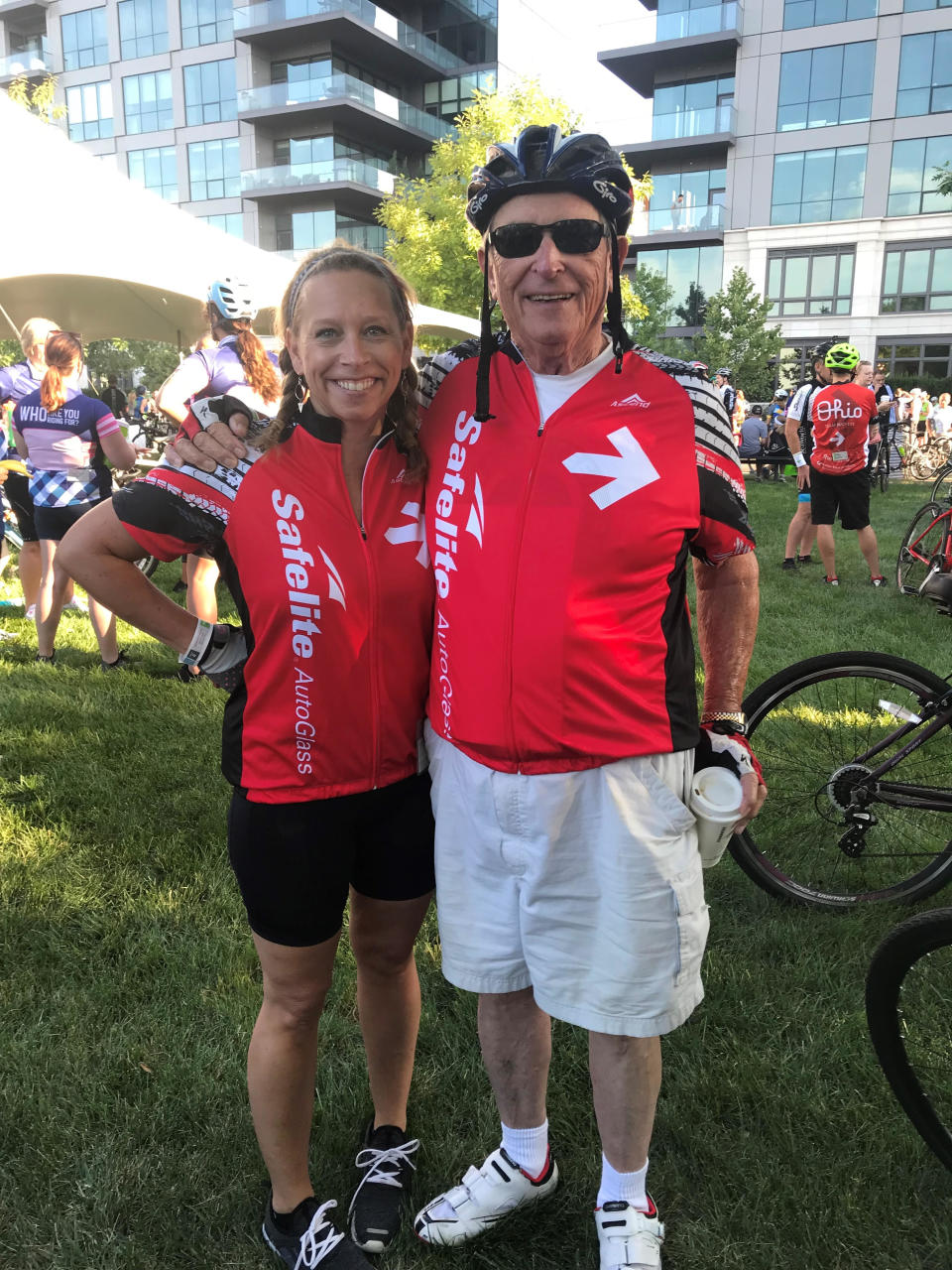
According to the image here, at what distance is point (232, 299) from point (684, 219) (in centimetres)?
4006

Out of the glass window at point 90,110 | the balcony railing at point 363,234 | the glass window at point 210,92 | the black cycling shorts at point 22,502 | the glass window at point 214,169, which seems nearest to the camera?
the black cycling shorts at point 22,502

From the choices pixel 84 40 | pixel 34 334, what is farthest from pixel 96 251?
pixel 84 40

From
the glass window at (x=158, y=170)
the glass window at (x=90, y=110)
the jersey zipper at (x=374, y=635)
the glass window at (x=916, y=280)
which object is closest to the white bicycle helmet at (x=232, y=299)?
the jersey zipper at (x=374, y=635)

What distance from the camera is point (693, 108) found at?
132 ft

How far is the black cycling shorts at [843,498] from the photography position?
318 inches

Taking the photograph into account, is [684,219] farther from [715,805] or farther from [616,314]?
[715,805]

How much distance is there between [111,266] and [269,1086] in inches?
260

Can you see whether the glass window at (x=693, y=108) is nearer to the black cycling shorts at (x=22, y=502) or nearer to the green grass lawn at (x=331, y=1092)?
the black cycling shorts at (x=22, y=502)

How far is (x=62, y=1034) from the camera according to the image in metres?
2.59

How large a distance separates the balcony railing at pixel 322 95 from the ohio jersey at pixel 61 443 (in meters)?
37.6

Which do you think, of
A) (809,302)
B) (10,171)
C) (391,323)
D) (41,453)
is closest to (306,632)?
(391,323)

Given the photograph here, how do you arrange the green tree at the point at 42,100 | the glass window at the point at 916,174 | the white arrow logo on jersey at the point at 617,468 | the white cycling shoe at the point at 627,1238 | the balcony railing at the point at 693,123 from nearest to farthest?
the white arrow logo on jersey at the point at 617,468 < the white cycling shoe at the point at 627,1238 < the green tree at the point at 42,100 < the glass window at the point at 916,174 < the balcony railing at the point at 693,123

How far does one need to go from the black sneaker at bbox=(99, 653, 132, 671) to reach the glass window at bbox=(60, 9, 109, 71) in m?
50.2

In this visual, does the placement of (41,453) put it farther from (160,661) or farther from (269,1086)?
(269,1086)
